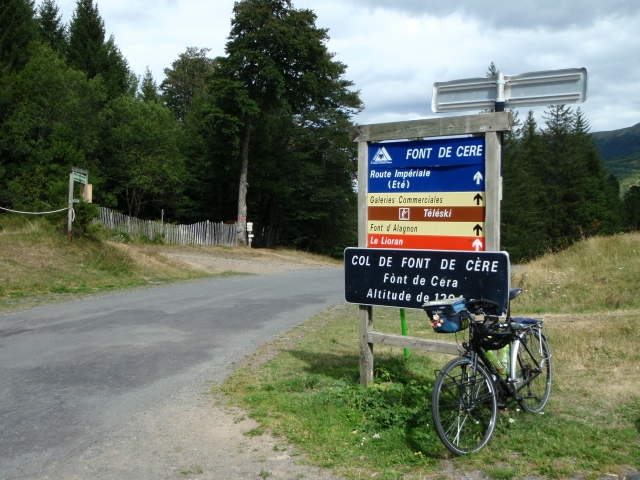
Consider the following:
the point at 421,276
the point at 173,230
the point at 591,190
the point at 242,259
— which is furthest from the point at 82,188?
the point at 591,190

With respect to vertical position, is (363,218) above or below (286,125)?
below

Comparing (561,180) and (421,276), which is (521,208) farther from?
(421,276)

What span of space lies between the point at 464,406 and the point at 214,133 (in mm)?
36366

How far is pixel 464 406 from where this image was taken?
5.02 metres

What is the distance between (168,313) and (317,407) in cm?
682

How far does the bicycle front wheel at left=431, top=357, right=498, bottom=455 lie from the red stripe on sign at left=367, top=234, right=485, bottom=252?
1.43m

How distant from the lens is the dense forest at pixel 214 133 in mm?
36375

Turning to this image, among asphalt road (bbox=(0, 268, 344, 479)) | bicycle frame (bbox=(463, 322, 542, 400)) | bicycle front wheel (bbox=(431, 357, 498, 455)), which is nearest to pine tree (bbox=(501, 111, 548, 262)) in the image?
asphalt road (bbox=(0, 268, 344, 479))

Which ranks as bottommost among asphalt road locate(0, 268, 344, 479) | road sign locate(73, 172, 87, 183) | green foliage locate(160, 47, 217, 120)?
asphalt road locate(0, 268, 344, 479)

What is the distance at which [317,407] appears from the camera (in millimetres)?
5992

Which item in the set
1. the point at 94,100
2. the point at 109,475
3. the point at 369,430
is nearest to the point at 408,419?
the point at 369,430

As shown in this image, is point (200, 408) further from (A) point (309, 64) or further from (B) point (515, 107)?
(A) point (309, 64)

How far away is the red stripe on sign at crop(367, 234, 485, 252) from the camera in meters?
6.27

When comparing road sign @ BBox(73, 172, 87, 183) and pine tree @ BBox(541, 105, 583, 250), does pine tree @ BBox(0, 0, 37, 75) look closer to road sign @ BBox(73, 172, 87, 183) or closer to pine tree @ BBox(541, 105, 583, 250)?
road sign @ BBox(73, 172, 87, 183)
